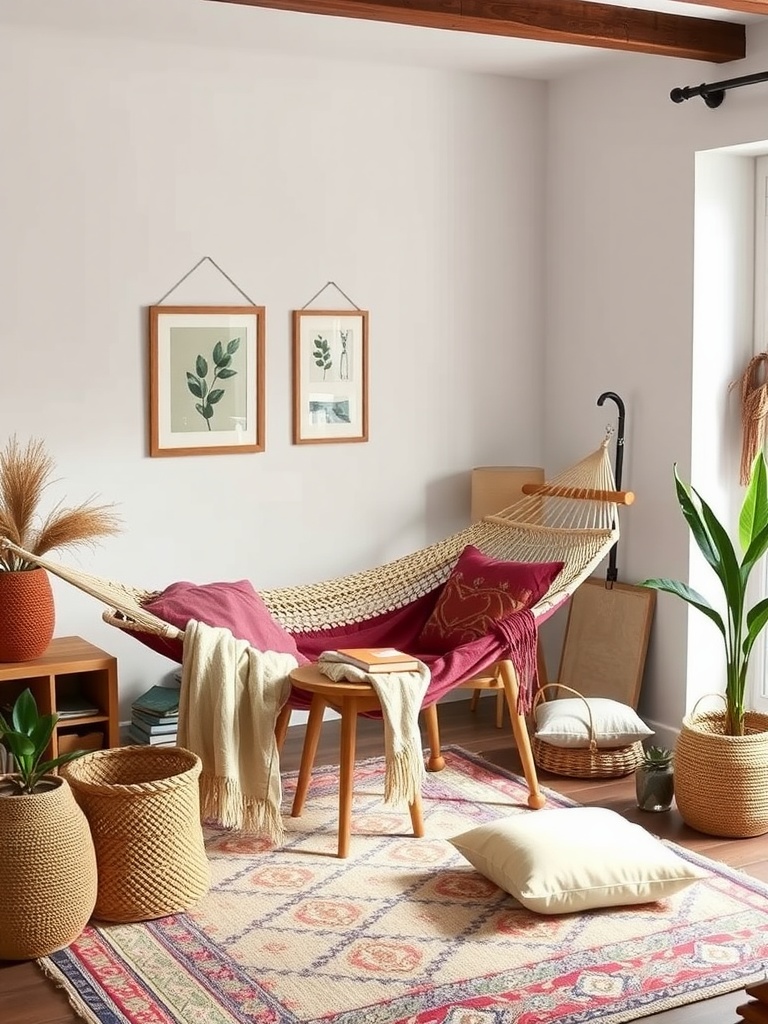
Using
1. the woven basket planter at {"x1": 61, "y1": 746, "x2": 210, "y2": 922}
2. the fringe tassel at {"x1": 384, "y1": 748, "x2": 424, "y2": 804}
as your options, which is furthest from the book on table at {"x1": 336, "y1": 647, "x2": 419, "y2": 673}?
the woven basket planter at {"x1": 61, "y1": 746, "x2": 210, "y2": 922}

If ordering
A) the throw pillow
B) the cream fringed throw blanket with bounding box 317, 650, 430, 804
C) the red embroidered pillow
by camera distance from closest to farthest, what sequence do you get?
the cream fringed throw blanket with bounding box 317, 650, 430, 804 < the throw pillow < the red embroidered pillow

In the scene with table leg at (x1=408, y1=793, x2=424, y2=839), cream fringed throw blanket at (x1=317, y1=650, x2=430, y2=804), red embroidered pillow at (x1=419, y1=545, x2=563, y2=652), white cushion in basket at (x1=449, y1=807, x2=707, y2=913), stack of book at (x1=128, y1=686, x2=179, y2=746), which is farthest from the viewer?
stack of book at (x1=128, y1=686, x2=179, y2=746)

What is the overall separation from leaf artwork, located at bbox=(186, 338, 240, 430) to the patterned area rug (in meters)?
1.64

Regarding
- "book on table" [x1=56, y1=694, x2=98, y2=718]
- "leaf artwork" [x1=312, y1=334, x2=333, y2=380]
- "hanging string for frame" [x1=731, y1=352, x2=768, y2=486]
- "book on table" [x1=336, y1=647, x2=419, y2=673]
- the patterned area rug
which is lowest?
the patterned area rug

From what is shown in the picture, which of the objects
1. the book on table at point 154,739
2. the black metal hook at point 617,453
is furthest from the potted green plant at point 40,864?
the black metal hook at point 617,453

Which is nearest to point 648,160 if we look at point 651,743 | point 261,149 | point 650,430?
point 650,430

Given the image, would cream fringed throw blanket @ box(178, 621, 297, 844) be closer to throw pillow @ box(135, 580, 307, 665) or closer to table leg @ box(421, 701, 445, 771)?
throw pillow @ box(135, 580, 307, 665)

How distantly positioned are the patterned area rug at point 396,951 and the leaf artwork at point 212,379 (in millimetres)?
1641

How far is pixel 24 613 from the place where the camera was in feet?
12.7

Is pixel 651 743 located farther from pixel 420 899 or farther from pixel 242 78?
pixel 242 78

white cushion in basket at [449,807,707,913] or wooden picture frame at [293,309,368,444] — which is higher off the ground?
wooden picture frame at [293,309,368,444]

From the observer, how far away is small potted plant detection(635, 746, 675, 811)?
397cm

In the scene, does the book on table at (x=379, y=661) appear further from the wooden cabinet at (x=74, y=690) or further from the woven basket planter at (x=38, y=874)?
the woven basket planter at (x=38, y=874)

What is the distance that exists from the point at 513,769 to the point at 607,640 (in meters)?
0.76
